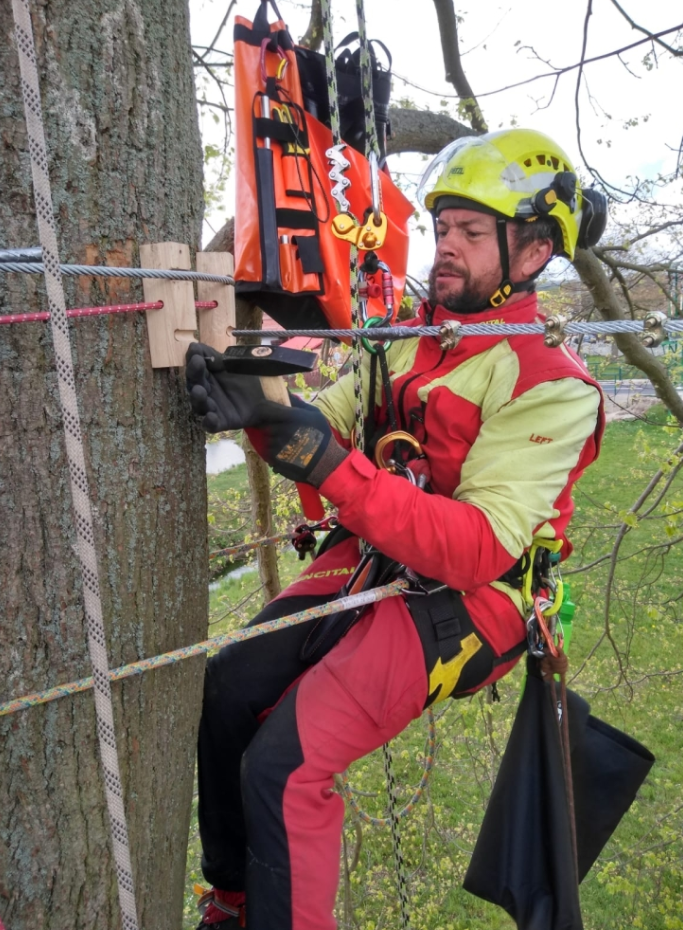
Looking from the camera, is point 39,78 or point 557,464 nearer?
point 39,78

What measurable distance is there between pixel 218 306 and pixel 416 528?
604mm

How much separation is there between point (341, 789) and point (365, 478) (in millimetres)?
1786

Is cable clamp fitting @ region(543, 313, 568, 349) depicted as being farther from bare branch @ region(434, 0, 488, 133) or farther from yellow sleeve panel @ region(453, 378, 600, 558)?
bare branch @ region(434, 0, 488, 133)

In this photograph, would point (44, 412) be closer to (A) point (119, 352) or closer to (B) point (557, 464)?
(A) point (119, 352)

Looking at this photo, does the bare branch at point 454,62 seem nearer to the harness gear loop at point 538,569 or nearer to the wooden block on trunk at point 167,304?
the harness gear loop at point 538,569

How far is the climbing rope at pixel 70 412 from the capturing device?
3.20 ft

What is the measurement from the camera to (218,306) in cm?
139

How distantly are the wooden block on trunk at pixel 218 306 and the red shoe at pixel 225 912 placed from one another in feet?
4.59

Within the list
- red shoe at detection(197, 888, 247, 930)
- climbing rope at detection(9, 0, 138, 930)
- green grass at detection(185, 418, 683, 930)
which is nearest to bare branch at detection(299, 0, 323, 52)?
climbing rope at detection(9, 0, 138, 930)

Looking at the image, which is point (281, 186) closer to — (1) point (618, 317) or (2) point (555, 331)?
(2) point (555, 331)

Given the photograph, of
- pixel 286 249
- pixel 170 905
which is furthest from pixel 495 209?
pixel 170 905

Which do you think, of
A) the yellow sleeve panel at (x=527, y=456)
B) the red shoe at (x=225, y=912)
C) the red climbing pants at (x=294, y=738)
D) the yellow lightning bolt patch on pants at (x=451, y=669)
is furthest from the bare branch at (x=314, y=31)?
the red shoe at (x=225, y=912)

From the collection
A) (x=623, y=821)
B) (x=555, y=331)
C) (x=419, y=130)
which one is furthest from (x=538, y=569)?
(x=623, y=821)

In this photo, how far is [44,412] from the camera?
3.67 feet
